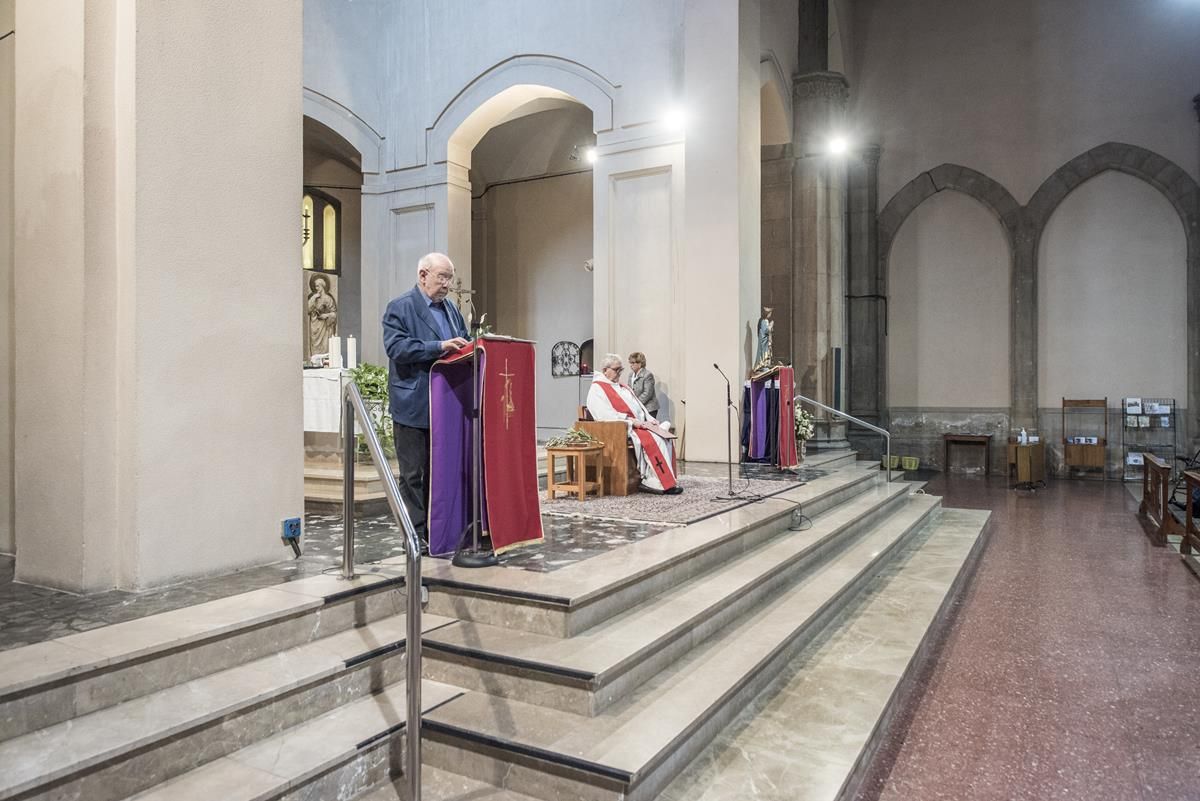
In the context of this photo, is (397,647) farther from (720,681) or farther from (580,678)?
(720,681)

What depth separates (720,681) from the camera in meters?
3.24

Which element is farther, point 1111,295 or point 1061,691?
point 1111,295

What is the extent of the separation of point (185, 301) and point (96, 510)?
0.95 m

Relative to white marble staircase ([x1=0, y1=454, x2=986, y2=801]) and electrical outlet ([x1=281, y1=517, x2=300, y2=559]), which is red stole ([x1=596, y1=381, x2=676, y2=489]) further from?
electrical outlet ([x1=281, y1=517, x2=300, y2=559])

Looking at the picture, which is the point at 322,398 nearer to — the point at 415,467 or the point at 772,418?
the point at 415,467

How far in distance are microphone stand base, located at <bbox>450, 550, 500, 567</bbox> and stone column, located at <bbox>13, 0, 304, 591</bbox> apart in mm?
882

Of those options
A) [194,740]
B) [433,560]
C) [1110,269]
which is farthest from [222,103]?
[1110,269]

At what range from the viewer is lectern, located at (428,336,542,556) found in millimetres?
3889

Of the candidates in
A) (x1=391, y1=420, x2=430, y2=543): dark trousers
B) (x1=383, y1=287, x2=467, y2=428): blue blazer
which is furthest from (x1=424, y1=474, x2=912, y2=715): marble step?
(x1=383, y1=287, x2=467, y2=428): blue blazer

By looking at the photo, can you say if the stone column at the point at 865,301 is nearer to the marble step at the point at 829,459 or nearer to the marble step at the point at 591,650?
the marble step at the point at 829,459

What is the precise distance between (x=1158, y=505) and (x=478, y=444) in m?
8.01

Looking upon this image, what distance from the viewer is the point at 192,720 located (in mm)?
2387

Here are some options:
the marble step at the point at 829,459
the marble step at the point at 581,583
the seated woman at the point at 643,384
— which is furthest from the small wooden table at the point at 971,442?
the marble step at the point at 581,583

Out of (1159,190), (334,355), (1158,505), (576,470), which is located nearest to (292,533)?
(576,470)
